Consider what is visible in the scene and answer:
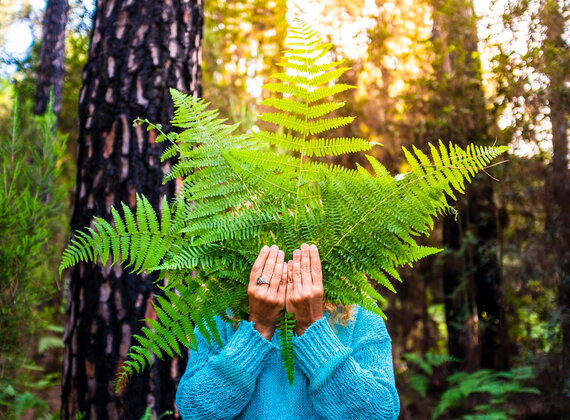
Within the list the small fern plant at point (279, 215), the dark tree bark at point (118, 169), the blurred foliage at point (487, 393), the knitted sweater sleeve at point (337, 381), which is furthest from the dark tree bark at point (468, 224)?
the small fern plant at point (279, 215)

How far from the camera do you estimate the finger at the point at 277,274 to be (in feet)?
5.24

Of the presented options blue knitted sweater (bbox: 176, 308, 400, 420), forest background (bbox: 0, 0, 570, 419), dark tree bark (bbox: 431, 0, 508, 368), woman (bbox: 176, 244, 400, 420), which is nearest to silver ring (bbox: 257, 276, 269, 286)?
woman (bbox: 176, 244, 400, 420)

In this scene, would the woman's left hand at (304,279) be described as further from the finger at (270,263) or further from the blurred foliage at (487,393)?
the blurred foliage at (487,393)

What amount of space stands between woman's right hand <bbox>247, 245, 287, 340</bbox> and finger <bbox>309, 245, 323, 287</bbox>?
0.35 feet

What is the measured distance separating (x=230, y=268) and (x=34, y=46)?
43.5 feet

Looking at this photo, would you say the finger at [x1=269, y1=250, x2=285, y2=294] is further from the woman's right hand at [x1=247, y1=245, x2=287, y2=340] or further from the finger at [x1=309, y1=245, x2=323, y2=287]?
the finger at [x1=309, y1=245, x2=323, y2=287]

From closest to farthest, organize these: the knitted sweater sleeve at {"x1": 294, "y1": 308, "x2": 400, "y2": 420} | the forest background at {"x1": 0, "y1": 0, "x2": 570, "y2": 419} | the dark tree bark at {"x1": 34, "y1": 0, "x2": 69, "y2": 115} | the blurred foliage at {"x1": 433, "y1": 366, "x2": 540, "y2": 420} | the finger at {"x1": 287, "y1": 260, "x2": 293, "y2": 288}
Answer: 1. the finger at {"x1": 287, "y1": 260, "x2": 293, "y2": 288}
2. the knitted sweater sleeve at {"x1": 294, "y1": 308, "x2": 400, "y2": 420}
3. the forest background at {"x1": 0, "y1": 0, "x2": 570, "y2": 419}
4. the blurred foliage at {"x1": 433, "y1": 366, "x2": 540, "y2": 420}
5. the dark tree bark at {"x1": 34, "y1": 0, "x2": 69, "y2": 115}

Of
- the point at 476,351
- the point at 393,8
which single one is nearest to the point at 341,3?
the point at 393,8

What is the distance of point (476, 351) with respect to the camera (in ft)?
23.2

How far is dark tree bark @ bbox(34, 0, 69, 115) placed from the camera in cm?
959

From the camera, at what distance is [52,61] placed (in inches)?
381

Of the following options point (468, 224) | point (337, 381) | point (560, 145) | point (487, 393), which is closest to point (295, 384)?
point (337, 381)

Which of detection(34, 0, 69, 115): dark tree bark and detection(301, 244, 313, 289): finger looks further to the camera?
detection(34, 0, 69, 115): dark tree bark

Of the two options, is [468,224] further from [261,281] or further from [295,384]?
[261,281]
